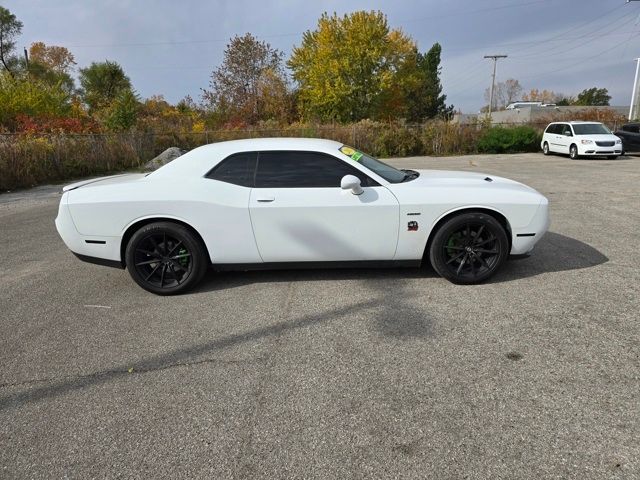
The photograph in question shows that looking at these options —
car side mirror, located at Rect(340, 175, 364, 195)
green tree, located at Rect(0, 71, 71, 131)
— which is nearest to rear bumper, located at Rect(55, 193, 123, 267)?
car side mirror, located at Rect(340, 175, 364, 195)

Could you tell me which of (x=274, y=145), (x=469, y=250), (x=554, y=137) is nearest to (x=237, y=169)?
(x=274, y=145)

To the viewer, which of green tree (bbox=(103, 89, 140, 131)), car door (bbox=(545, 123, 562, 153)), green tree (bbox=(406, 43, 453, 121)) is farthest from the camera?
green tree (bbox=(406, 43, 453, 121))

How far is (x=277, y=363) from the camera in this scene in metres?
2.78

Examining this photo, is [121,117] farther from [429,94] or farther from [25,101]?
[429,94]

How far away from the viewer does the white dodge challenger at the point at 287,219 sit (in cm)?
379

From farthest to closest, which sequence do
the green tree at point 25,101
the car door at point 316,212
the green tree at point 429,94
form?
the green tree at point 429,94
the green tree at point 25,101
the car door at point 316,212

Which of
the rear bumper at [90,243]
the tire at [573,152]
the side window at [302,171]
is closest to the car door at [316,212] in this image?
the side window at [302,171]

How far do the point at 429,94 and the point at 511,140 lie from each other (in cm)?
3337

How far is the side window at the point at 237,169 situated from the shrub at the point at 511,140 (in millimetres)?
20887

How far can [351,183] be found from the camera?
3.67 metres

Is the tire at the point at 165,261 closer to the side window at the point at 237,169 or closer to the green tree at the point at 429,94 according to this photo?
the side window at the point at 237,169

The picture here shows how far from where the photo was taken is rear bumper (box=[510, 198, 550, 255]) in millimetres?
3883

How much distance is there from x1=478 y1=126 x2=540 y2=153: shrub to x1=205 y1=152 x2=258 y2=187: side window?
2089 centimetres

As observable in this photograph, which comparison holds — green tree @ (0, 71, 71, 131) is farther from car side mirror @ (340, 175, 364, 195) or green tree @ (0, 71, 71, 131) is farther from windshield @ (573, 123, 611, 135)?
windshield @ (573, 123, 611, 135)
